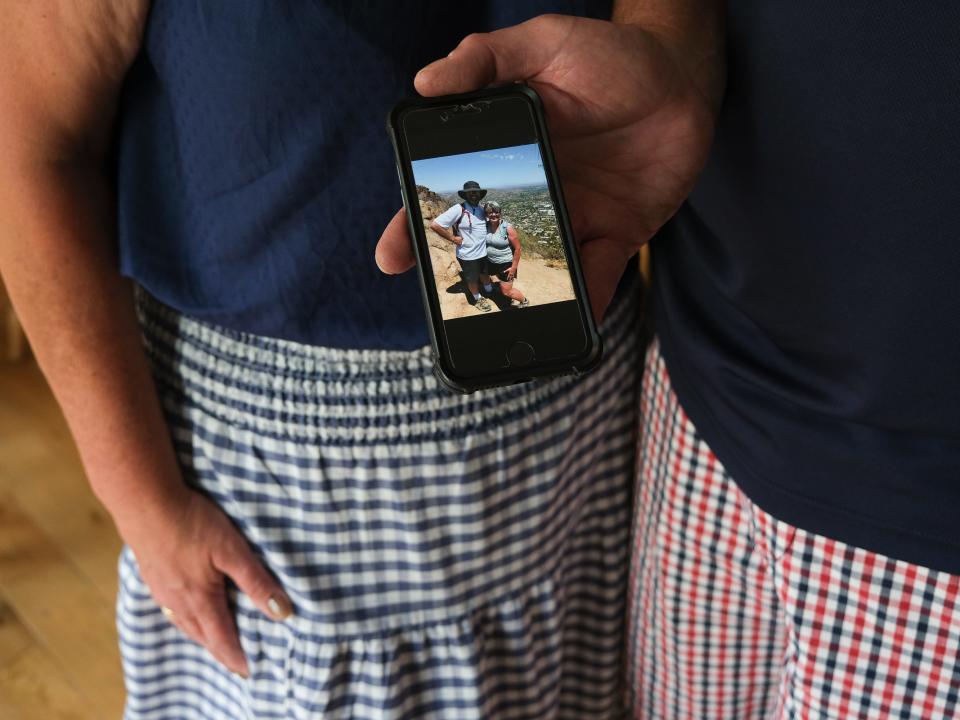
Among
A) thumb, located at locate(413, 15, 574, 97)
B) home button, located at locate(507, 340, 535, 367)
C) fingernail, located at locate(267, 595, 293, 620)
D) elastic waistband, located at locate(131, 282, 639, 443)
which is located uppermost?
thumb, located at locate(413, 15, 574, 97)

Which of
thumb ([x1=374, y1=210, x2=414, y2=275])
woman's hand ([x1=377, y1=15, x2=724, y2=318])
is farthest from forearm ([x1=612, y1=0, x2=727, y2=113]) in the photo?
thumb ([x1=374, y1=210, x2=414, y2=275])

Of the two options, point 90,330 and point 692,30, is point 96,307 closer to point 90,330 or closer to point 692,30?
point 90,330

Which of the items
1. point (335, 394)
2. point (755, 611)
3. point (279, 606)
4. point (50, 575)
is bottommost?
point (50, 575)

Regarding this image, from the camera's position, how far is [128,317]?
689 mm

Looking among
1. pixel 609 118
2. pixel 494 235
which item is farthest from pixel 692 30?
pixel 494 235

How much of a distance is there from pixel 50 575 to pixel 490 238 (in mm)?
1269

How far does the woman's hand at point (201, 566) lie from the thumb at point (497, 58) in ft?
1.17

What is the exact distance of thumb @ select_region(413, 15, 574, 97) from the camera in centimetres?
50

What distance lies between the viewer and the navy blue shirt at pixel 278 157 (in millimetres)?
548

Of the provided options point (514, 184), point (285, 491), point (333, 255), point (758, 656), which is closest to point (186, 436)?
point (285, 491)

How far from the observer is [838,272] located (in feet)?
1.88

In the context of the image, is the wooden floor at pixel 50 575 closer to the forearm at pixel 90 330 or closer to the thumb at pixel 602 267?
the forearm at pixel 90 330

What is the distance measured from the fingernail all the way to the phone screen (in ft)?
0.89

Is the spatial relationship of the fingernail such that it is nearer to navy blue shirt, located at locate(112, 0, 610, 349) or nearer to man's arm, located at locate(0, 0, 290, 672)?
man's arm, located at locate(0, 0, 290, 672)
